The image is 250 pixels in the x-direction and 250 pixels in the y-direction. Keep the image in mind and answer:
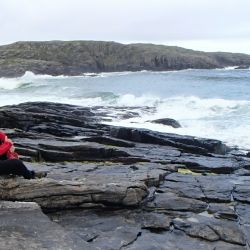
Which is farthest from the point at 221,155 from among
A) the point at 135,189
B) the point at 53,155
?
the point at 135,189

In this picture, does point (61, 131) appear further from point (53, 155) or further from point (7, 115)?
point (53, 155)

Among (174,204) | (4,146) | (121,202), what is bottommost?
(174,204)

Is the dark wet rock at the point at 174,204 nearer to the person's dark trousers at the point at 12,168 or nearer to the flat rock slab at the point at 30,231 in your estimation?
the flat rock slab at the point at 30,231

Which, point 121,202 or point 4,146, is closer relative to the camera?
point 4,146

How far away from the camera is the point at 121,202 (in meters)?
9.97

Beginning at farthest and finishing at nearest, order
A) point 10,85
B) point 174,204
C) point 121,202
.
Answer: point 10,85 → point 174,204 → point 121,202

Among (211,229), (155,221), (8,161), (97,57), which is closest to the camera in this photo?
(211,229)

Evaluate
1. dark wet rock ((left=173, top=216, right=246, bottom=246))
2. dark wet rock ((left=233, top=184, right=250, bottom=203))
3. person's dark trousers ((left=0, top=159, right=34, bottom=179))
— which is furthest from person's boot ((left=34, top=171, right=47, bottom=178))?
dark wet rock ((left=233, top=184, right=250, bottom=203))

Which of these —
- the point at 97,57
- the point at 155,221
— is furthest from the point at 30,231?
the point at 97,57

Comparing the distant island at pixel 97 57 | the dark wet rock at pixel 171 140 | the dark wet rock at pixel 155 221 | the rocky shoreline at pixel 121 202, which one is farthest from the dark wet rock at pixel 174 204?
the distant island at pixel 97 57

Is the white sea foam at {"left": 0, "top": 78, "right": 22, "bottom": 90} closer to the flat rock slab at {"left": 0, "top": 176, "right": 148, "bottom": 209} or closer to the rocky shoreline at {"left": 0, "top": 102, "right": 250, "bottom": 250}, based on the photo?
the rocky shoreline at {"left": 0, "top": 102, "right": 250, "bottom": 250}

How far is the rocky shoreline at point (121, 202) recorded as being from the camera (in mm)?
8547

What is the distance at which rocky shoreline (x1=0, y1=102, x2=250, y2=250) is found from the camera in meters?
8.55

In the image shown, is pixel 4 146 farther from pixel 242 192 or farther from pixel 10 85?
pixel 10 85
